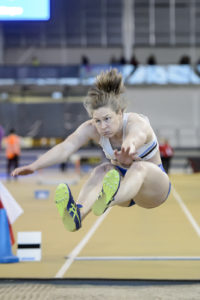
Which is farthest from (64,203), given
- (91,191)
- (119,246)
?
(119,246)

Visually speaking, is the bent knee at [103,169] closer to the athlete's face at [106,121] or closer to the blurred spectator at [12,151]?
the athlete's face at [106,121]

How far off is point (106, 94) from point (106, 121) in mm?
235

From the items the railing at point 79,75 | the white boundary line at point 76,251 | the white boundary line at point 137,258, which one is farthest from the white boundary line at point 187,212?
the railing at point 79,75

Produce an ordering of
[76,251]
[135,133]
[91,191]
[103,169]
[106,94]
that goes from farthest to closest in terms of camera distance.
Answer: [76,251] < [103,169] < [91,191] < [106,94] < [135,133]

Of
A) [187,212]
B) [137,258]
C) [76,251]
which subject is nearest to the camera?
[137,258]

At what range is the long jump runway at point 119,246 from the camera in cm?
721

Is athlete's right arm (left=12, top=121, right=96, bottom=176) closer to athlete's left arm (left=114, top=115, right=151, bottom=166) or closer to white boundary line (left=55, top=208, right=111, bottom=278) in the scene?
athlete's left arm (left=114, top=115, right=151, bottom=166)

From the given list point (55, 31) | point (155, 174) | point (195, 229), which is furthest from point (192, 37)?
point (155, 174)

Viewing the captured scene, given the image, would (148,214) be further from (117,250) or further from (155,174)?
(155,174)

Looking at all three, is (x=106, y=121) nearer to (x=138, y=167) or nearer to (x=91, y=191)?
(x=138, y=167)

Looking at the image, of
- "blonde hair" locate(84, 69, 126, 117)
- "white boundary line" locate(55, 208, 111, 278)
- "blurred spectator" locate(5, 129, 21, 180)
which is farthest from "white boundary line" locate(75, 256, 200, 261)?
"blurred spectator" locate(5, 129, 21, 180)

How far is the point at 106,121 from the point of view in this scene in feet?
16.8

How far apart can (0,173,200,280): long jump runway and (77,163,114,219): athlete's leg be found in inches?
67.4

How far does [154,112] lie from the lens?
36.0 m
